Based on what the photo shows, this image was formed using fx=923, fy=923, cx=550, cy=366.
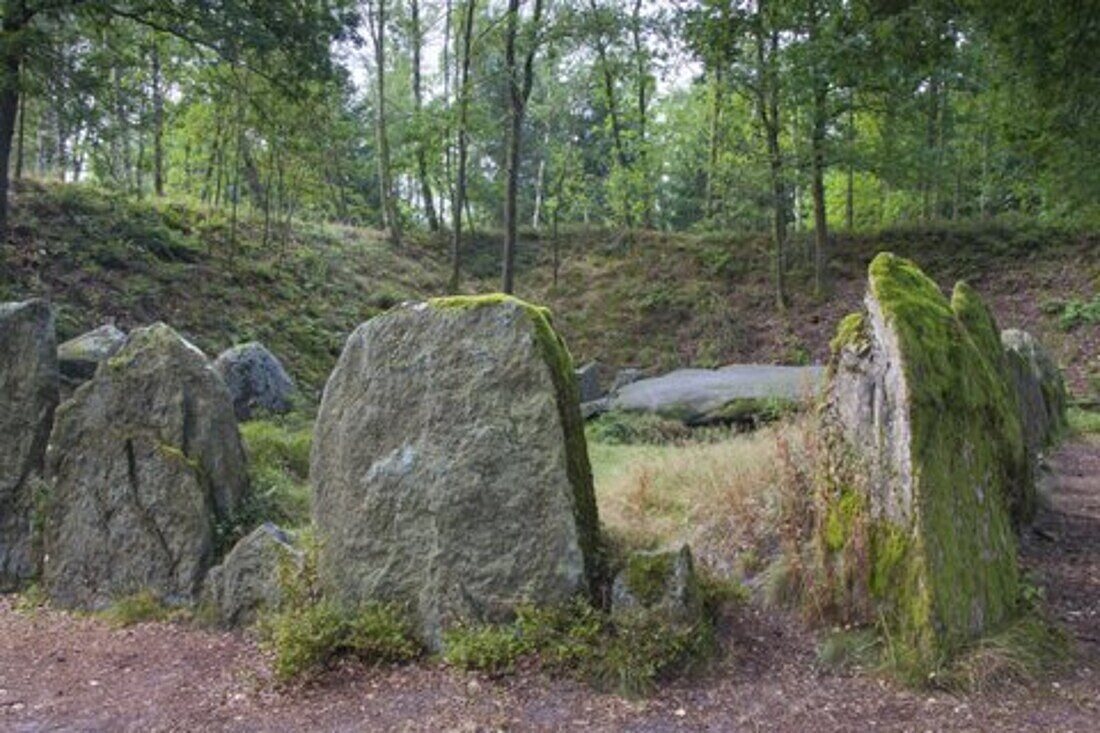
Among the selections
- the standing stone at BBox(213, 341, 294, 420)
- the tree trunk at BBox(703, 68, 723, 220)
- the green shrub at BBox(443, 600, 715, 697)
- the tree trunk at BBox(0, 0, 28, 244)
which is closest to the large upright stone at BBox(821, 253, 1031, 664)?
the green shrub at BBox(443, 600, 715, 697)

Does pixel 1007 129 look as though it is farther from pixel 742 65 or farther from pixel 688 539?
pixel 742 65

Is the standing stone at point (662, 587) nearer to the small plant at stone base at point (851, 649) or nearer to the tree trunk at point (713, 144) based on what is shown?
the small plant at stone base at point (851, 649)

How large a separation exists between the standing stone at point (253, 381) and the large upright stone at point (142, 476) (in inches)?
202

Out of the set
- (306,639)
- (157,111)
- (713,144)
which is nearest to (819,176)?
(713,144)

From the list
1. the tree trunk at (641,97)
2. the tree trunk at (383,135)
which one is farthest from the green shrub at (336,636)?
the tree trunk at (383,135)

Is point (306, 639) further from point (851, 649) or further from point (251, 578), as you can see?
point (851, 649)

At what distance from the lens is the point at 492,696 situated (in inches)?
169

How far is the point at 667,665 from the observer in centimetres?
442

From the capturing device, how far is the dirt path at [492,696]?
3.93 m

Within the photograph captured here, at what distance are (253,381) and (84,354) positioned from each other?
2.05 m

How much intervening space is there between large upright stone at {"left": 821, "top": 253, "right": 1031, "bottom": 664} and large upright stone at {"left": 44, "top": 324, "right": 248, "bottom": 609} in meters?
3.98

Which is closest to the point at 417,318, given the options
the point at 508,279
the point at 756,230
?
the point at 508,279

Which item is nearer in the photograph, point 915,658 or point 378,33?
point 915,658

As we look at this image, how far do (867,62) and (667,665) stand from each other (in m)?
4.11
